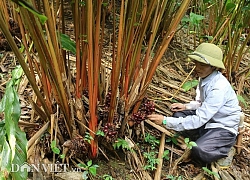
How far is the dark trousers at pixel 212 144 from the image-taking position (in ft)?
4.24

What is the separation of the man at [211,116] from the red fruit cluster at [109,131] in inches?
13.1

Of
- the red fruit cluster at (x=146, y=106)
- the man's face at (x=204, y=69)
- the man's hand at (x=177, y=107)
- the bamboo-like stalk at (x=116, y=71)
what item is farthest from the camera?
the man's hand at (x=177, y=107)

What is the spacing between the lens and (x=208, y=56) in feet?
4.38

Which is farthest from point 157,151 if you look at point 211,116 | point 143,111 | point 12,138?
point 12,138

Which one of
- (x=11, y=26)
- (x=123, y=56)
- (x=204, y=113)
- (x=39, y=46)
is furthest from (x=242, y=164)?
(x=11, y=26)

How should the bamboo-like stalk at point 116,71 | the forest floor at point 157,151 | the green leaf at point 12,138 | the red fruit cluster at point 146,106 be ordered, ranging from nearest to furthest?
the green leaf at point 12,138 → the bamboo-like stalk at point 116,71 → the forest floor at point 157,151 → the red fruit cluster at point 146,106

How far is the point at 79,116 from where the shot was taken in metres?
0.98

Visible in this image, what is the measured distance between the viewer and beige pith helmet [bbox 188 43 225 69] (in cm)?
131

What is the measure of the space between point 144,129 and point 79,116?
0.44m

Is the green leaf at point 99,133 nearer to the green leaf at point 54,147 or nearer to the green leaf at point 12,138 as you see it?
the green leaf at point 54,147

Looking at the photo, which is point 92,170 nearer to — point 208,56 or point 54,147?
point 54,147

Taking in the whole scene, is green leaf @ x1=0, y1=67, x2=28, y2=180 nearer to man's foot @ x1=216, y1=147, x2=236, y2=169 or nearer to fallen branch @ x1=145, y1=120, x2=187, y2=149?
fallen branch @ x1=145, y1=120, x2=187, y2=149

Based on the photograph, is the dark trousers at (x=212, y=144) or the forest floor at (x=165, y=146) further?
the dark trousers at (x=212, y=144)

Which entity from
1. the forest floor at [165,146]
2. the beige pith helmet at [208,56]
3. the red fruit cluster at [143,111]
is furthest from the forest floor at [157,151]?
the beige pith helmet at [208,56]
